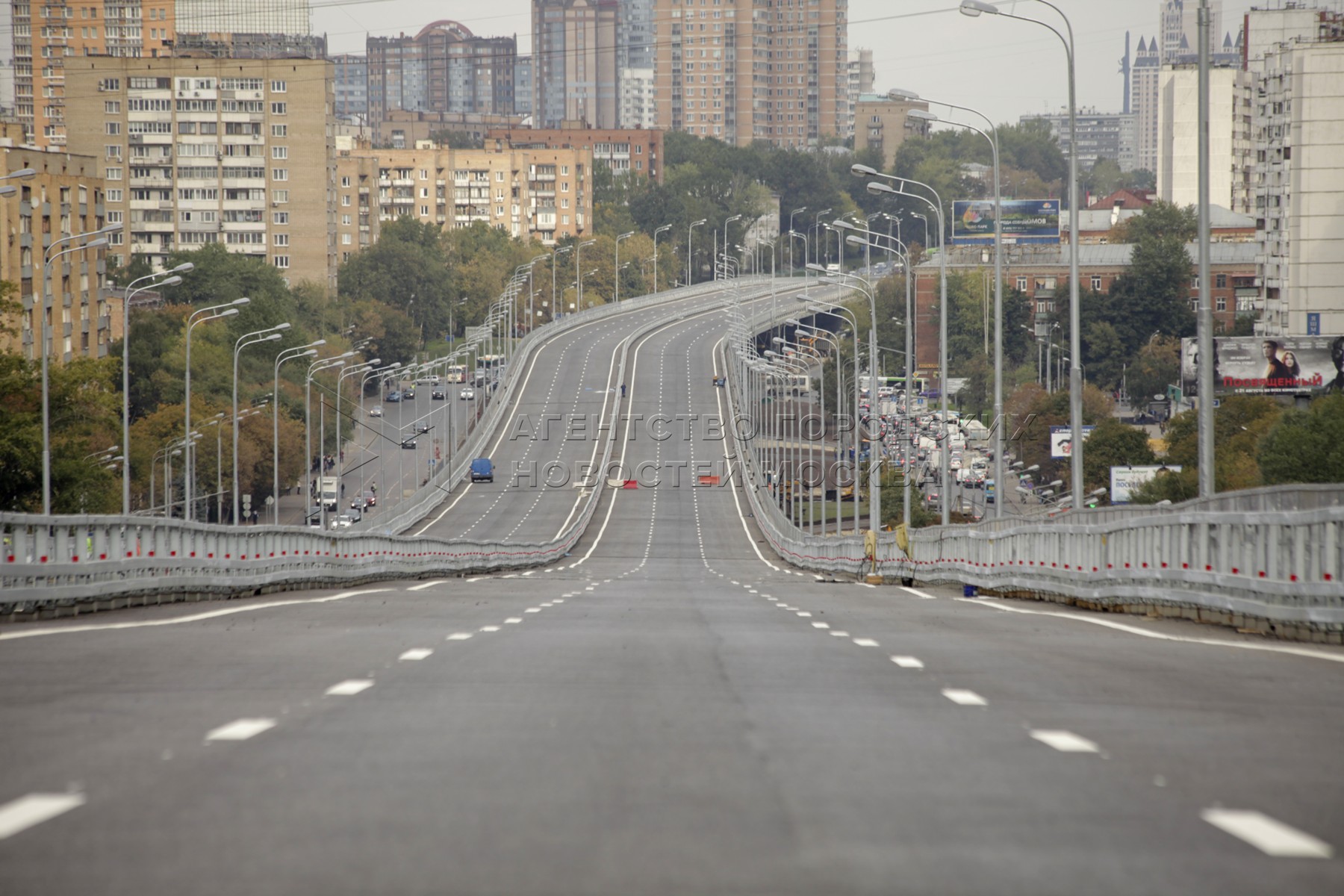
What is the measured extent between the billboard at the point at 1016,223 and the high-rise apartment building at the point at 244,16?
73292 millimetres

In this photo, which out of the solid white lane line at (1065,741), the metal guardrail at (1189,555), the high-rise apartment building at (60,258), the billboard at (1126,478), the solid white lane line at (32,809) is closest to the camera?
the solid white lane line at (32,809)

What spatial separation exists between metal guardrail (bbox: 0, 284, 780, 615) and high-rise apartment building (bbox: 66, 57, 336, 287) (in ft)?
409

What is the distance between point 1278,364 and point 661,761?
3879 inches

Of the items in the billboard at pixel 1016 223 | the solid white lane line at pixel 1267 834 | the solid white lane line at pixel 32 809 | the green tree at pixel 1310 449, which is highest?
the billboard at pixel 1016 223

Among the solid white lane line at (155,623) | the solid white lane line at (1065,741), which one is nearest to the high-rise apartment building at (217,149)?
the solid white lane line at (155,623)

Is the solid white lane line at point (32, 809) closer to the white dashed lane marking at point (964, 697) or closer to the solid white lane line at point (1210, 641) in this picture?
the white dashed lane marking at point (964, 697)

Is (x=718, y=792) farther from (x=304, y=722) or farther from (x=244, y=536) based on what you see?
(x=244, y=536)

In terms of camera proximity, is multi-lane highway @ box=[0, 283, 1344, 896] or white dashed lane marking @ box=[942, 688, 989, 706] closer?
multi-lane highway @ box=[0, 283, 1344, 896]

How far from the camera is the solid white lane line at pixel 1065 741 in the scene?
25.6 ft

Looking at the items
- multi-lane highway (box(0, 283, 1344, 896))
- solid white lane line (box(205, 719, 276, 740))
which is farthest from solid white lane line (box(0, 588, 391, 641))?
solid white lane line (box(205, 719, 276, 740))

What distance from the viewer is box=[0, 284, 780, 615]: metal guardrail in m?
18.3

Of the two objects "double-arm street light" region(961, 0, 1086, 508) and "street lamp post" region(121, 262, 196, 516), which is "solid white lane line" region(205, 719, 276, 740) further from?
"street lamp post" region(121, 262, 196, 516)

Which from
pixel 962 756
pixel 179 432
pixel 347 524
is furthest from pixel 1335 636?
pixel 179 432

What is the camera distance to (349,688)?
9.98m
